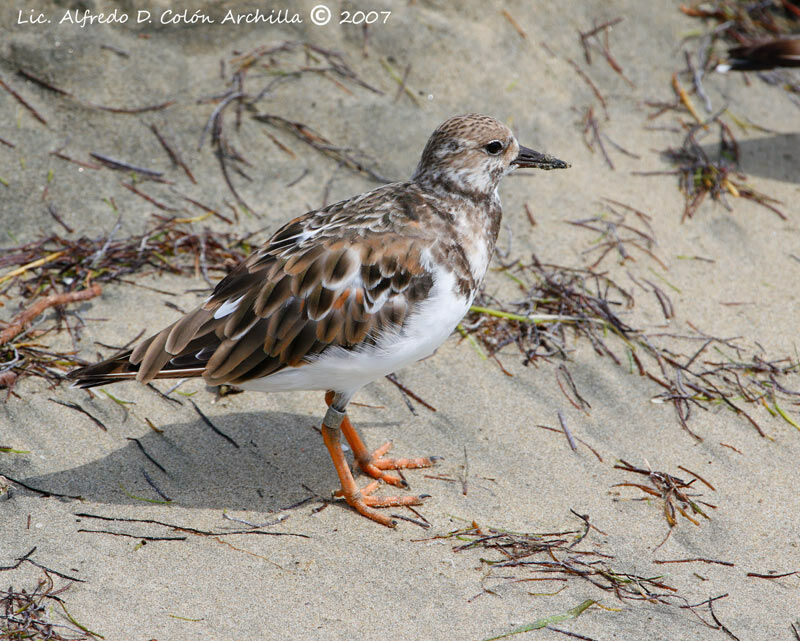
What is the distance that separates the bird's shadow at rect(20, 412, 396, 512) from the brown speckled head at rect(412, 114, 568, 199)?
1.61 meters

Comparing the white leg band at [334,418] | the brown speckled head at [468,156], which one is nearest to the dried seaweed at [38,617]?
A: the white leg band at [334,418]

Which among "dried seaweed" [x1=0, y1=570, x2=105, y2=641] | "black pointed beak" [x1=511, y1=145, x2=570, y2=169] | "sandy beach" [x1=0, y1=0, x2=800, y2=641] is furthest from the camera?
"black pointed beak" [x1=511, y1=145, x2=570, y2=169]

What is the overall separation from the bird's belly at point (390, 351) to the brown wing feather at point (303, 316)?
4cm

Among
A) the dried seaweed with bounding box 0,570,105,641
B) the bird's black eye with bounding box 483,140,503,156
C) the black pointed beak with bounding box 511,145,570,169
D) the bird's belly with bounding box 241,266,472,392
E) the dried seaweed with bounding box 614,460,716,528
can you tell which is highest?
the bird's black eye with bounding box 483,140,503,156

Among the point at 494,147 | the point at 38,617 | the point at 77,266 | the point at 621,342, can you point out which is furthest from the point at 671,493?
the point at 77,266

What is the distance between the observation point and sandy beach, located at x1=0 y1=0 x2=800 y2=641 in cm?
386

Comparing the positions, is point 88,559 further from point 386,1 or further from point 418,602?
point 386,1

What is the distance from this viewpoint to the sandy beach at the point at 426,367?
3.86 meters

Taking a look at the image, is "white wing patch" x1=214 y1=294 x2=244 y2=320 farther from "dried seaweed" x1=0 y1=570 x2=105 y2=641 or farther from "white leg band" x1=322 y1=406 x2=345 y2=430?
"dried seaweed" x1=0 y1=570 x2=105 y2=641

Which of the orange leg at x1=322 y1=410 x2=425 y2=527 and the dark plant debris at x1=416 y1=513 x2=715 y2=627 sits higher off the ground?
the orange leg at x1=322 y1=410 x2=425 y2=527

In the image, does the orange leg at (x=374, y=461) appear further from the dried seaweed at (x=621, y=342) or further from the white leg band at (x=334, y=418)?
the dried seaweed at (x=621, y=342)

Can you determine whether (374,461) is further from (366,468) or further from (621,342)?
(621,342)

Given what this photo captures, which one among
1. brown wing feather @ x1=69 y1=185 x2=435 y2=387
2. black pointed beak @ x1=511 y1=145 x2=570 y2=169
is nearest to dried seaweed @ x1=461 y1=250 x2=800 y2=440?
black pointed beak @ x1=511 y1=145 x2=570 y2=169

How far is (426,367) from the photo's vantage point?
17.8 feet
